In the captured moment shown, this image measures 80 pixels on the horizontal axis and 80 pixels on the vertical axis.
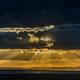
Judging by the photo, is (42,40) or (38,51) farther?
(38,51)

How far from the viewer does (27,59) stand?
365 feet

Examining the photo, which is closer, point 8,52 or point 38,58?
point 38,58

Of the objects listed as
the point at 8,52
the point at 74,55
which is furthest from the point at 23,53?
the point at 74,55

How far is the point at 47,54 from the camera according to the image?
116438mm

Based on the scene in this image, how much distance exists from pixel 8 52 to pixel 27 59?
8.63m
